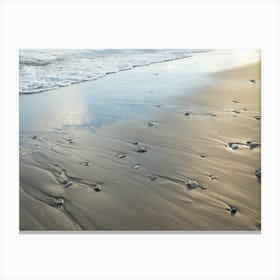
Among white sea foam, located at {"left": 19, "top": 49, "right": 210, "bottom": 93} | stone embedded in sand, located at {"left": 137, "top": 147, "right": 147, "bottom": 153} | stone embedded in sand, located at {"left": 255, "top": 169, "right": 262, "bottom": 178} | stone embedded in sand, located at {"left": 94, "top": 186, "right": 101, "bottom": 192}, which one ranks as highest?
white sea foam, located at {"left": 19, "top": 49, "right": 210, "bottom": 93}

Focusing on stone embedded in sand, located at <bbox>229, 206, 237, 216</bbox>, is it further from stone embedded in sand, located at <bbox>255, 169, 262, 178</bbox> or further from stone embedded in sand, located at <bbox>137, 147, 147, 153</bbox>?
stone embedded in sand, located at <bbox>137, 147, 147, 153</bbox>

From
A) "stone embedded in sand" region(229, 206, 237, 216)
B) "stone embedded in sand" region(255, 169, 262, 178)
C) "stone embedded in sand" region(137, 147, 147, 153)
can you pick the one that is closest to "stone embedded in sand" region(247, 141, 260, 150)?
"stone embedded in sand" region(255, 169, 262, 178)

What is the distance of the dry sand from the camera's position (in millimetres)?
2814

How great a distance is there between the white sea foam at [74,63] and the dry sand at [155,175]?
0.56 meters

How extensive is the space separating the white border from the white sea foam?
2.8 inches

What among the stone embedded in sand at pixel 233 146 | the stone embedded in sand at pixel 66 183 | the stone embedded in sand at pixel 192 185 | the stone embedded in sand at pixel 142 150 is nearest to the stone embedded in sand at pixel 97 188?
the stone embedded in sand at pixel 66 183

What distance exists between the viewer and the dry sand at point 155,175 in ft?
9.23

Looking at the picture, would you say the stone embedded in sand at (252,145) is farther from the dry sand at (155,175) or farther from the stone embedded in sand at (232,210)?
the stone embedded in sand at (232,210)

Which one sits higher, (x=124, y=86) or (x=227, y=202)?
(x=124, y=86)
